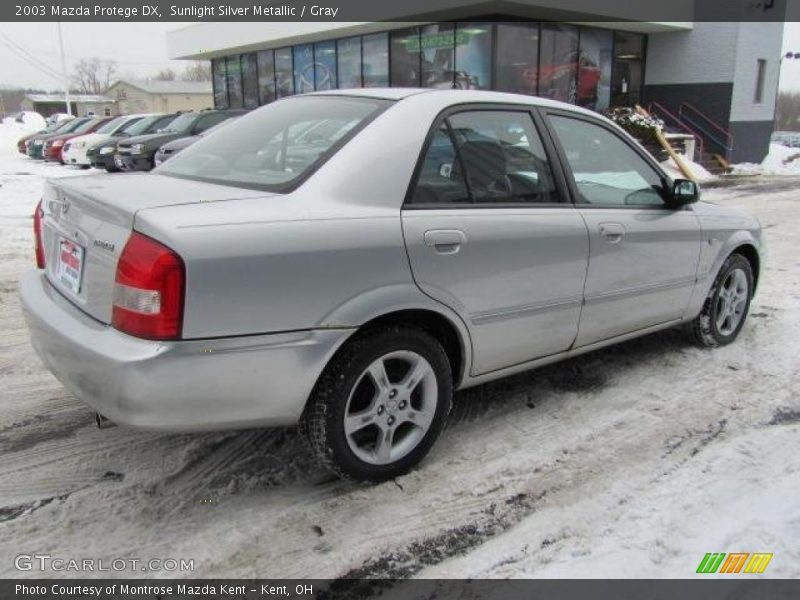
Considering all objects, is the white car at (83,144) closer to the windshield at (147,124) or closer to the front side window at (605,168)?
the windshield at (147,124)

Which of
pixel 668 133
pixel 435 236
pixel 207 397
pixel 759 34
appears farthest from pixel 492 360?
pixel 759 34

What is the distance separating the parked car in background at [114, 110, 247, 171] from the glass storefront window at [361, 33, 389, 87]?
6.54 meters

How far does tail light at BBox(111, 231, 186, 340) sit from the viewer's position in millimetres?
2314

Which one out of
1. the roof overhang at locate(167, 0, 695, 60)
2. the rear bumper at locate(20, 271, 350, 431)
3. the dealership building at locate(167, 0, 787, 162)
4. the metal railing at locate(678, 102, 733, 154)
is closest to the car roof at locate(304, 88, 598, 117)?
the rear bumper at locate(20, 271, 350, 431)

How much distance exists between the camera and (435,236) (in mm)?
2896

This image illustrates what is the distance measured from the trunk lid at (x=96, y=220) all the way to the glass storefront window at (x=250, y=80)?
24860 millimetres

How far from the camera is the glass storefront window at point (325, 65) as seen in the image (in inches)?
891

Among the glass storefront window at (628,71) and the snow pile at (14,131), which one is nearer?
the glass storefront window at (628,71)

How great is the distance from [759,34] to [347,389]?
23183 millimetres

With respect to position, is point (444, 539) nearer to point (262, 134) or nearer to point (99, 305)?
point (99, 305)

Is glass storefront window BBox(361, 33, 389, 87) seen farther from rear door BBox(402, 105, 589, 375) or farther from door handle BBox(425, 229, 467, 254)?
door handle BBox(425, 229, 467, 254)

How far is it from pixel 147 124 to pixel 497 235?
1710 centimetres

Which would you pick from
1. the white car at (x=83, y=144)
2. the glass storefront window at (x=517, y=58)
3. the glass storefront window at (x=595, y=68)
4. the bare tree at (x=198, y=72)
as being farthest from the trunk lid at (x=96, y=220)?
the bare tree at (x=198, y=72)

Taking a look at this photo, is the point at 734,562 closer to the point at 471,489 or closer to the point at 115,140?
the point at 471,489
